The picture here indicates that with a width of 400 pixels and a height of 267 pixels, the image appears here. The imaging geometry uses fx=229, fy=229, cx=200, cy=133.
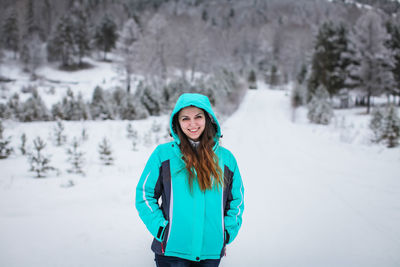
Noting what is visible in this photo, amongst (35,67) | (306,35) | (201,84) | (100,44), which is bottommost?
(201,84)

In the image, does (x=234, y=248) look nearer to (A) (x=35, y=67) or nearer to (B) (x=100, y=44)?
(A) (x=35, y=67)

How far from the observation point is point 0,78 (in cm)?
2805

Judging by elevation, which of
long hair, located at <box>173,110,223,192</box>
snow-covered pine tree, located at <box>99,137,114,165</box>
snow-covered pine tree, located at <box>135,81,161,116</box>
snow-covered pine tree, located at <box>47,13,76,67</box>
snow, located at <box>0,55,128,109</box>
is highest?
snow-covered pine tree, located at <box>47,13,76,67</box>

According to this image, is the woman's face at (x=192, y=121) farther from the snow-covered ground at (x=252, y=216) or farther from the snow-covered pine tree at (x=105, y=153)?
the snow-covered pine tree at (x=105, y=153)

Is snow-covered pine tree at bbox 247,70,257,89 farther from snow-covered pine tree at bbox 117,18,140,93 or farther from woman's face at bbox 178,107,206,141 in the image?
woman's face at bbox 178,107,206,141

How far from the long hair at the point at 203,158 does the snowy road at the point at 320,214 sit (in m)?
1.67

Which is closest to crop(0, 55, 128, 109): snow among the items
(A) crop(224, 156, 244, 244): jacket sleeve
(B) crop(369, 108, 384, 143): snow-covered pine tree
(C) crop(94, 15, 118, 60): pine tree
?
(C) crop(94, 15, 118, 60): pine tree

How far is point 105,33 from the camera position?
47312 mm

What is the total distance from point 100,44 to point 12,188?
5123 cm

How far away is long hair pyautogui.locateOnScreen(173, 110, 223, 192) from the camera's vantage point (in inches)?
67.1

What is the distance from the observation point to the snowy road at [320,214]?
116 inches

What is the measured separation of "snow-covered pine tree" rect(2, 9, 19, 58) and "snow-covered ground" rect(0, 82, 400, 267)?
44.2 meters

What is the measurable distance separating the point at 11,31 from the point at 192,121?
51.8 m

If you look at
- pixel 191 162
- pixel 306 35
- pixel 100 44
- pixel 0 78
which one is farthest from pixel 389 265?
pixel 306 35
